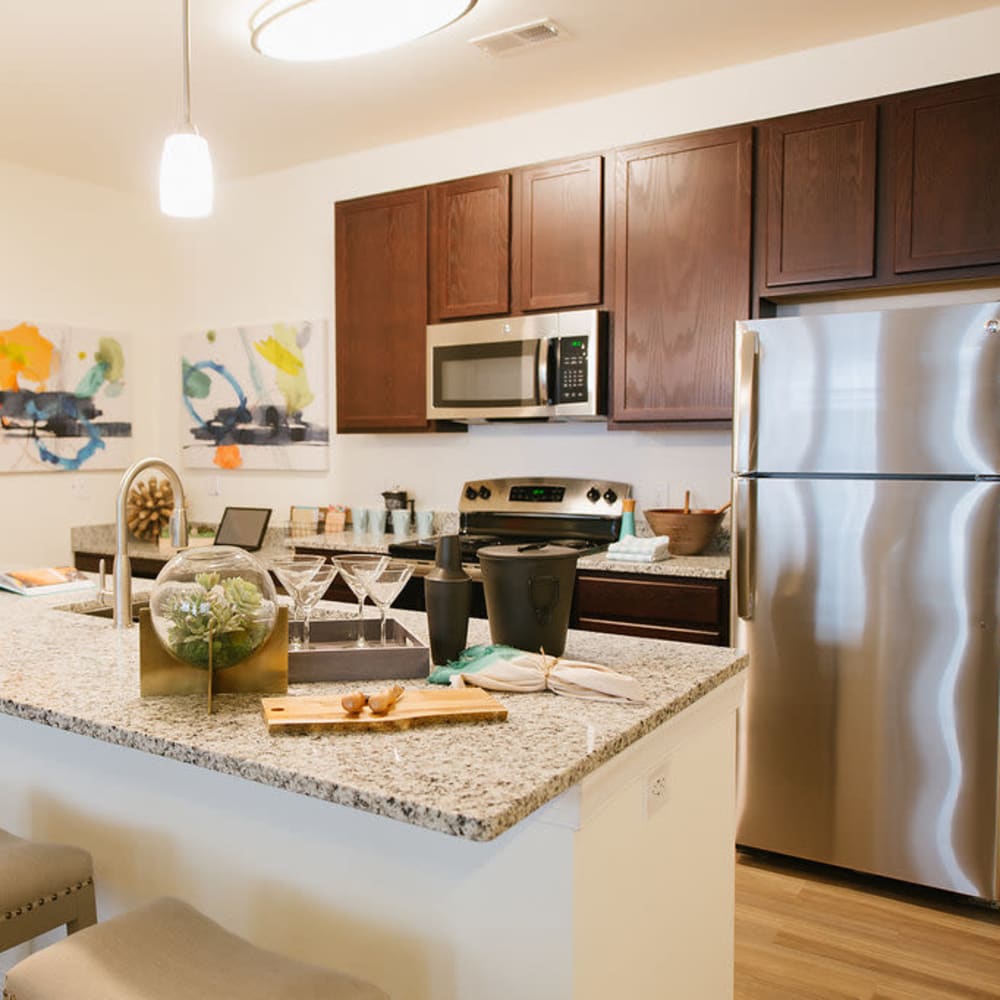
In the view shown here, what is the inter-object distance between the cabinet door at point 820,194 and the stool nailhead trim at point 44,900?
2.61 metres

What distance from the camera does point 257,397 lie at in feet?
15.7

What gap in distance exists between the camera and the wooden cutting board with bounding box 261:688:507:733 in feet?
4.37

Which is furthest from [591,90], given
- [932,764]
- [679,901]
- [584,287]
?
[679,901]

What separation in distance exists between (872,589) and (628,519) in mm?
1100

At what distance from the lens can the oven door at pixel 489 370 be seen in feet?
11.8

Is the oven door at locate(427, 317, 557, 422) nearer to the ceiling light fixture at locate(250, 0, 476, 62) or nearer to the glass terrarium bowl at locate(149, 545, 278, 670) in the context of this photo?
the ceiling light fixture at locate(250, 0, 476, 62)

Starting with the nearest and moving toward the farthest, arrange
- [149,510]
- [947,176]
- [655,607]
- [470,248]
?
[947,176] < [655,607] < [470,248] < [149,510]

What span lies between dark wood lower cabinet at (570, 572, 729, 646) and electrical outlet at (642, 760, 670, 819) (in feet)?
5.19

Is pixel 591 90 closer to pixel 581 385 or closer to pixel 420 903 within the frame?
pixel 581 385

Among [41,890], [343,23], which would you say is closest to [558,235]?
[343,23]

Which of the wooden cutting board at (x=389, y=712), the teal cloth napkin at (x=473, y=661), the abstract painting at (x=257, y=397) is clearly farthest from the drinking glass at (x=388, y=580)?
the abstract painting at (x=257, y=397)

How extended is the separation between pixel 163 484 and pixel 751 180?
3.24 metres

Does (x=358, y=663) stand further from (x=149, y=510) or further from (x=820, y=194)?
(x=149, y=510)

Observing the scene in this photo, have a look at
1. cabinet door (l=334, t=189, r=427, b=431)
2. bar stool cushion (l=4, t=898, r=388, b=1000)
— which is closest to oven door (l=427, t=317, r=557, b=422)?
cabinet door (l=334, t=189, r=427, b=431)
